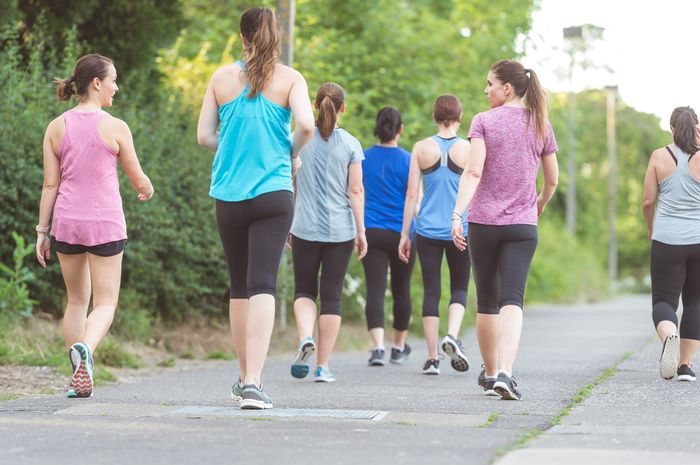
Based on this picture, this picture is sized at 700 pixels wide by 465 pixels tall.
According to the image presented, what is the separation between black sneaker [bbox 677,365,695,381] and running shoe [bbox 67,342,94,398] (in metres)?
3.95

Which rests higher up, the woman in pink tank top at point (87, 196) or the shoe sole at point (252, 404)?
the woman in pink tank top at point (87, 196)

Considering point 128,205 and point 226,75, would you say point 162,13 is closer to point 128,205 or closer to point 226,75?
point 128,205

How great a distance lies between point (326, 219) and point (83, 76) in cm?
219

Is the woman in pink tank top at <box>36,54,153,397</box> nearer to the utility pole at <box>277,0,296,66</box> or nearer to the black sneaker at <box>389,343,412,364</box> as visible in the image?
the black sneaker at <box>389,343,412,364</box>

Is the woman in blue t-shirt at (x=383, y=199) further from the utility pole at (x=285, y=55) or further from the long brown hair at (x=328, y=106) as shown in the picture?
the utility pole at (x=285, y=55)

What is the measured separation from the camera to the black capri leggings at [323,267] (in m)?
8.77

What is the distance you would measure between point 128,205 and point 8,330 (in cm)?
186

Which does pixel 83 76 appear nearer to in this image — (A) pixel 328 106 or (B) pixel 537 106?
(A) pixel 328 106

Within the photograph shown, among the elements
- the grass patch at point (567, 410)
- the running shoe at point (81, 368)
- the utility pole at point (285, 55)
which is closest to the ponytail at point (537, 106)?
the grass patch at point (567, 410)

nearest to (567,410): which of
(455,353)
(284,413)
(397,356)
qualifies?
(284,413)

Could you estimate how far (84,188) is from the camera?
7.11 metres

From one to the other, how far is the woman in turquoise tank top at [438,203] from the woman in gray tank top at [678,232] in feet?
5.13

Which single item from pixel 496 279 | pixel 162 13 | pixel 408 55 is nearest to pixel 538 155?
A: pixel 496 279

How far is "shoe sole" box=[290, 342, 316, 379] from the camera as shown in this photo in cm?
842
